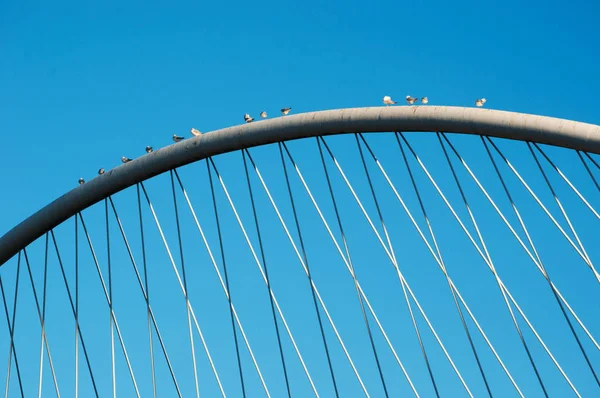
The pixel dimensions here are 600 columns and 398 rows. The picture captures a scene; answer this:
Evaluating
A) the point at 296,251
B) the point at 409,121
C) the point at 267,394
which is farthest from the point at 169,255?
the point at 409,121

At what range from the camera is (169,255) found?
28.0m

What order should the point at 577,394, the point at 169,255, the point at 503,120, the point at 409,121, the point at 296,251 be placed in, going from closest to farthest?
1. the point at 577,394
2. the point at 503,120
3. the point at 409,121
4. the point at 296,251
5. the point at 169,255

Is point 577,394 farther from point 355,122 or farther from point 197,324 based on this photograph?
point 197,324

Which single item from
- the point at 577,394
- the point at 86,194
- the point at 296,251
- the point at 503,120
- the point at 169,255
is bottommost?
the point at 577,394

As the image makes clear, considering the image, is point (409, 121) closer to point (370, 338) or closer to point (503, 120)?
point (503, 120)

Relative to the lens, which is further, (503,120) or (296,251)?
(296,251)

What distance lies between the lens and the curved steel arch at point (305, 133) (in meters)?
20.2

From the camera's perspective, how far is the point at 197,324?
27094mm

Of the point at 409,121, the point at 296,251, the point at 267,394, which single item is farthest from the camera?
the point at 296,251

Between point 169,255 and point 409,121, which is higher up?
point 169,255

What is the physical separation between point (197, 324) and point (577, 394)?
1033cm

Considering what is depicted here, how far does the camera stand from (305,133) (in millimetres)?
24594

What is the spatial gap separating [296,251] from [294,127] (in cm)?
282

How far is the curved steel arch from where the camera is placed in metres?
20.2
